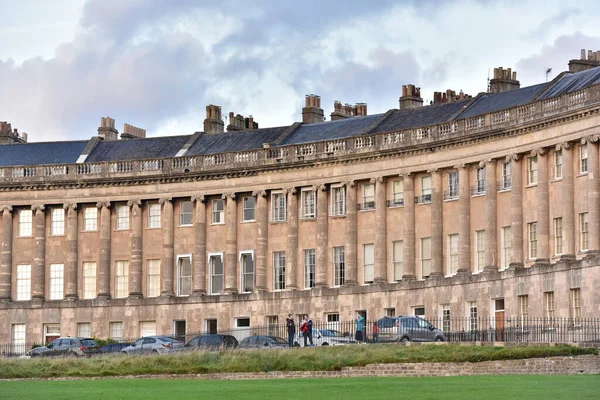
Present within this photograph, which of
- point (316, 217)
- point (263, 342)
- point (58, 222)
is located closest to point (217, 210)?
point (316, 217)

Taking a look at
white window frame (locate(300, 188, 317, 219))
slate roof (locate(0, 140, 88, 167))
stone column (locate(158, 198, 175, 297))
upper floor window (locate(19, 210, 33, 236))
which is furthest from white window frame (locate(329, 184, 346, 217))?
upper floor window (locate(19, 210, 33, 236))

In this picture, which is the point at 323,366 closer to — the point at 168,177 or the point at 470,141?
the point at 470,141

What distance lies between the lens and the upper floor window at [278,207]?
92.9 meters

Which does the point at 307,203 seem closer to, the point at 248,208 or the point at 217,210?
the point at 248,208

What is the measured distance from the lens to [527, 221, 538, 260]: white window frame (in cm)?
7819

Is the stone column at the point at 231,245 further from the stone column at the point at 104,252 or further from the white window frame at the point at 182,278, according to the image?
the stone column at the point at 104,252

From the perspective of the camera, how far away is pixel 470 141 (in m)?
82.8

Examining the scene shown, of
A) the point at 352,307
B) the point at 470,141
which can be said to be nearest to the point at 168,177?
the point at 352,307

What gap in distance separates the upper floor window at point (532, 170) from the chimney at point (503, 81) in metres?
10.7

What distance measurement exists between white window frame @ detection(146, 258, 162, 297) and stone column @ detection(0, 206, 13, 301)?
914 cm

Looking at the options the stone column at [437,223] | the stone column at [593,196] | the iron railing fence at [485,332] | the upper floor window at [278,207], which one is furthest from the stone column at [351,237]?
the stone column at [593,196]

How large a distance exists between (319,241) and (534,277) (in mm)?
17957

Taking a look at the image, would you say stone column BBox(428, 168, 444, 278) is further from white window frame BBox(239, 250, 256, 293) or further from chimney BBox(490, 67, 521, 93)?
white window frame BBox(239, 250, 256, 293)

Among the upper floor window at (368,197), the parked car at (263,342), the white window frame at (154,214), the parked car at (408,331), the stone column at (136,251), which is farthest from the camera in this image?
the white window frame at (154,214)
